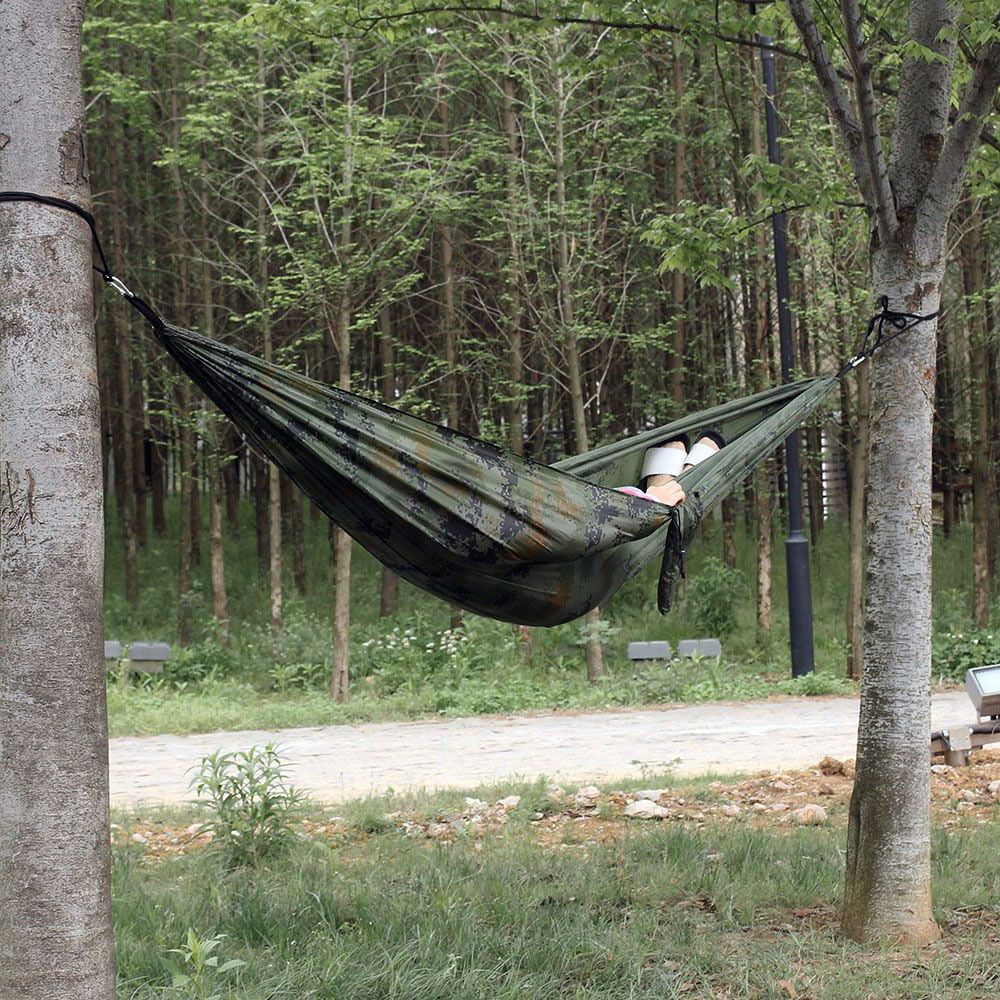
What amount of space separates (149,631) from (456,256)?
6.33 metres

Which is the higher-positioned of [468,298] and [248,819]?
[468,298]

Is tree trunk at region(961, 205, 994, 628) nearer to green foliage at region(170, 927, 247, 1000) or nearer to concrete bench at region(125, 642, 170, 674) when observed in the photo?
concrete bench at region(125, 642, 170, 674)

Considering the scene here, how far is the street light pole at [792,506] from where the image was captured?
10789mm

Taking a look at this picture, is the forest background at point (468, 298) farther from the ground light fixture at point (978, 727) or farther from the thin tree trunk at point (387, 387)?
the ground light fixture at point (978, 727)

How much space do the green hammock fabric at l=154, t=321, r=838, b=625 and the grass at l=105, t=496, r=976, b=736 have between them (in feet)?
21.8

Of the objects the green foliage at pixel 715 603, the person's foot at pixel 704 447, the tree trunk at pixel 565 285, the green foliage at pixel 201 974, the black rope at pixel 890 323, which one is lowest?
the green foliage at pixel 201 974

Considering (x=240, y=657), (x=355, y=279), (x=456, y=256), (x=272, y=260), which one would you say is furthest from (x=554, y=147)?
(x=240, y=657)

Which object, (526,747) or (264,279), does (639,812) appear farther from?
(264,279)

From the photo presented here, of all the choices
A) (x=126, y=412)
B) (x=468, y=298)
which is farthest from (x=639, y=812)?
(x=126, y=412)

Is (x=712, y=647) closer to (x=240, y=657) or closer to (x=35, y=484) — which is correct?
(x=240, y=657)

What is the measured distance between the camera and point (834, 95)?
4.23 metres

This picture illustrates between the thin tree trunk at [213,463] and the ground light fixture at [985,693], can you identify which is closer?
the ground light fixture at [985,693]

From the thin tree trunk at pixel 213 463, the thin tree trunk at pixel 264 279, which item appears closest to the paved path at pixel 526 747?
the thin tree trunk at pixel 264 279

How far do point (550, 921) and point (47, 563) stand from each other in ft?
7.19
